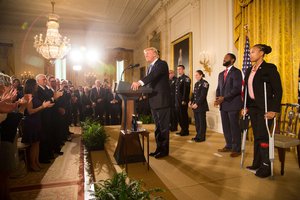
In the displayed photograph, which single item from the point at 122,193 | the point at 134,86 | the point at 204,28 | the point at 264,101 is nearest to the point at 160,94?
the point at 134,86

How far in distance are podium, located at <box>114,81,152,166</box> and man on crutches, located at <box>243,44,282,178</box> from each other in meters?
1.31

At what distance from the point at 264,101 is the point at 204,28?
402 centimetres

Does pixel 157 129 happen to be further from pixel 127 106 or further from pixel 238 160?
pixel 238 160

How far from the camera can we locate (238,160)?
3203mm

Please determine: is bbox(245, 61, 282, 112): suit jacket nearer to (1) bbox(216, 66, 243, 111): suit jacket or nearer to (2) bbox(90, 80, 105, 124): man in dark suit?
(1) bbox(216, 66, 243, 111): suit jacket

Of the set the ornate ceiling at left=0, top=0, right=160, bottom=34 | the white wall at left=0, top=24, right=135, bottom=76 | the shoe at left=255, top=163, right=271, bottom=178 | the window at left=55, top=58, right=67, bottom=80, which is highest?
the ornate ceiling at left=0, top=0, right=160, bottom=34

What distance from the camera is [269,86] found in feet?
8.46

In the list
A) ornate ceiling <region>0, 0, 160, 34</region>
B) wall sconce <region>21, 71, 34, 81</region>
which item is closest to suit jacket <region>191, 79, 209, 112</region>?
ornate ceiling <region>0, 0, 160, 34</region>

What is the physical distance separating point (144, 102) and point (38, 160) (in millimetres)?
4892

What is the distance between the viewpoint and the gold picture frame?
22.4 ft

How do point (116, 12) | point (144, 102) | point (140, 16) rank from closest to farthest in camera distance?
point (144, 102) → point (116, 12) → point (140, 16)

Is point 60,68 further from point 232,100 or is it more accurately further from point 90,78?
point 232,100

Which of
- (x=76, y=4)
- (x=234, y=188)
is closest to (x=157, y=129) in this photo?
(x=234, y=188)

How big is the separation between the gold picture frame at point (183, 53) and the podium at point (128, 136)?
13.7 ft
